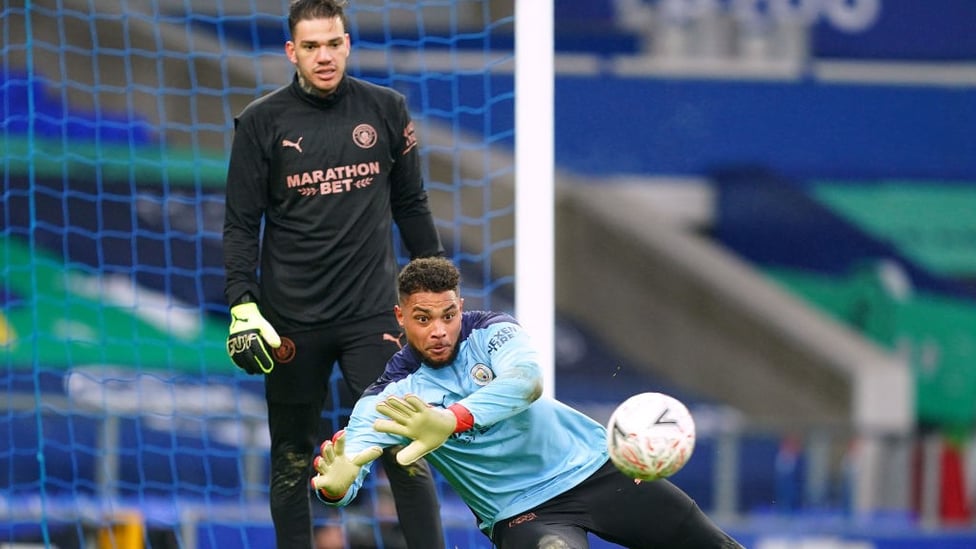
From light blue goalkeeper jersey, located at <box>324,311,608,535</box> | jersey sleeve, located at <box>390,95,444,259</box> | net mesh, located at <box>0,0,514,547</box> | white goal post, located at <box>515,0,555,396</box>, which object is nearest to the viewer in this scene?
light blue goalkeeper jersey, located at <box>324,311,608,535</box>

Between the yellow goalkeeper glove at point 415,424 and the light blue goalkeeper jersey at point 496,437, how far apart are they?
30 centimetres

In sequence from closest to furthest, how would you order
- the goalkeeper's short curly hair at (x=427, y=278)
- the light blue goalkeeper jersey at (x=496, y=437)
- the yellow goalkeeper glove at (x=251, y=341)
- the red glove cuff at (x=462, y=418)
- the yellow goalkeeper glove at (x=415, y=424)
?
the yellow goalkeeper glove at (x=415, y=424) < the red glove cuff at (x=462, y=418) < the goalkeeper's short curly hair at (x=427, y=278) < the light blue goalkeeper jersey at (x=496, y=437) < the yellow goalkeeper glove at (x=251, y=341)

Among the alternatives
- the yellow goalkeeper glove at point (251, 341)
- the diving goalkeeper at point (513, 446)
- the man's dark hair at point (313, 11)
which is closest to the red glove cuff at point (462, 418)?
the diving goalkeeper at point (513, 446)

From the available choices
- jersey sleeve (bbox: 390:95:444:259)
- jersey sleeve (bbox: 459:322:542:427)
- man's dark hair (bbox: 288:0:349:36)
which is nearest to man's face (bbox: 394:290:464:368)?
jersey sleeve (bbox: 459:322:542:427)

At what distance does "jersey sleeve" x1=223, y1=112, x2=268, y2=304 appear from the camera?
5.55m

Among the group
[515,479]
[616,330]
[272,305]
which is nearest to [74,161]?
[616,330]

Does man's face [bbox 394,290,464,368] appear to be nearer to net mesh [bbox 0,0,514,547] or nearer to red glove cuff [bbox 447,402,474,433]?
red glove cuff [bbox 447,402,474,433]

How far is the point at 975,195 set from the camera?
14.5m

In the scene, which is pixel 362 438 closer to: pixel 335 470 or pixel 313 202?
pixel 335 470

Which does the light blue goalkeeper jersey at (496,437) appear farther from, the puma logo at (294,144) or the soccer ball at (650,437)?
the puma logo at (294,144)

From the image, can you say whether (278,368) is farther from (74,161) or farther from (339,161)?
(74,161)

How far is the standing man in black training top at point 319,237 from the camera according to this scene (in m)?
5.56

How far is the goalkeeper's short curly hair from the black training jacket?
0.65 meters

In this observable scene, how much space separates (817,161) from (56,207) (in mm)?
6816
